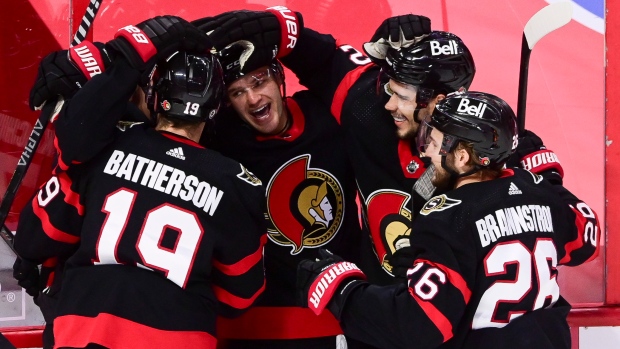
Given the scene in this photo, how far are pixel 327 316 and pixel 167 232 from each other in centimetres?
73

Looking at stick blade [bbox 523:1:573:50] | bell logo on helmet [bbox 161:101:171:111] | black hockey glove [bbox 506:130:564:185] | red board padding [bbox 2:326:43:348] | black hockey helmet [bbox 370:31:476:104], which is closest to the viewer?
bell logo on helmet [bbox 161:101:171:111]

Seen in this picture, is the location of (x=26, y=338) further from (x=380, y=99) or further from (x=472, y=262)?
(x=472, y=262)

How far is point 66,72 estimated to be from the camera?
2.25 m

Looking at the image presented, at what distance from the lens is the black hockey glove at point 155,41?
211 cm

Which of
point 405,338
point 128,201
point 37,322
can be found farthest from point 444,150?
point 37,322

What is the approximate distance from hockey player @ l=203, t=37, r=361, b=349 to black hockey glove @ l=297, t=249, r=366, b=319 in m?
0.35

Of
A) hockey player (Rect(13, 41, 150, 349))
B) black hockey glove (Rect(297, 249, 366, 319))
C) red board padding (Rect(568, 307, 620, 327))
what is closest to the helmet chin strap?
black hockey glove (Rect(297, 249, 366, 319))

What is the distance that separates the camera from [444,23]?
3480 mm

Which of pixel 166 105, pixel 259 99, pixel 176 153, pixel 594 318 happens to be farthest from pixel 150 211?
pixel 594 318

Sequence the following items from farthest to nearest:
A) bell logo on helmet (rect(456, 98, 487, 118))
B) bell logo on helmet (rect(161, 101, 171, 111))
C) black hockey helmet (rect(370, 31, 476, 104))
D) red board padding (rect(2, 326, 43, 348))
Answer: red board padding (rect(2, 326, 43, 348))
black hockey helmet (rect(370, 31, 476, 104))
bell logo on helmet (rect(161, 101, 171, 111))
bell logo on helmet (rect(456, 98, 487, 118))

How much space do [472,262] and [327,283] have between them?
0.38 metres

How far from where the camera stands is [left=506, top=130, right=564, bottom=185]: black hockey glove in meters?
2.40

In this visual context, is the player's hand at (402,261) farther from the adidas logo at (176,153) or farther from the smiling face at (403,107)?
the adidas logo at (176,153)

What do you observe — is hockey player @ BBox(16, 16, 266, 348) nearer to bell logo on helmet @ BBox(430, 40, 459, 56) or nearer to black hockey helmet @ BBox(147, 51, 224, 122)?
black hockey helmet @ BBox(147, 51, 224, 122)
